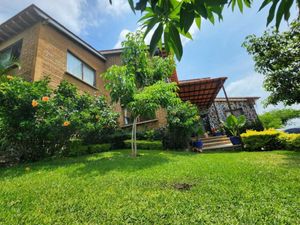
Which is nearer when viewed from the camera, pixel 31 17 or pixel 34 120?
pixel 34 120

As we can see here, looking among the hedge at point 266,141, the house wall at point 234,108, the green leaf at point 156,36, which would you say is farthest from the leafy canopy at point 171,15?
the house wall at point 234,108

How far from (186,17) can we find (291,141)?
10967 mm

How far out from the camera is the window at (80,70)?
1099 cm

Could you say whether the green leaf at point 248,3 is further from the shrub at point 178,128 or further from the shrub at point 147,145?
the shrub at point 178,128

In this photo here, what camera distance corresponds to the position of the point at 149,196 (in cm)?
339

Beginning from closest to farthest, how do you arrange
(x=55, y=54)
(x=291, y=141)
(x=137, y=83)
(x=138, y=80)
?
(x=138, y=80) < (x=137, y=83) < (x=291, y=141) < (x=55, y=54)

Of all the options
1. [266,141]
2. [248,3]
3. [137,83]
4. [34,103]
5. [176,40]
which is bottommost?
[266,141]

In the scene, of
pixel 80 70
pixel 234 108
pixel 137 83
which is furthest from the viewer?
pixel 234 108

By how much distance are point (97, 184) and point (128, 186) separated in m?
0.67

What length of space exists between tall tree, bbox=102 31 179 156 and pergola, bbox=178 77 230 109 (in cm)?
512

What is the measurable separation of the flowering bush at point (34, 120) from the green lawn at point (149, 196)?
50.3 inches

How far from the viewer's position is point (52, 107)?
6.61 m

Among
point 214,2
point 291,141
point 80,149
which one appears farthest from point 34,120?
point 291,141

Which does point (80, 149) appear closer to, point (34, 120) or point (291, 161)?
point (34, 120)
